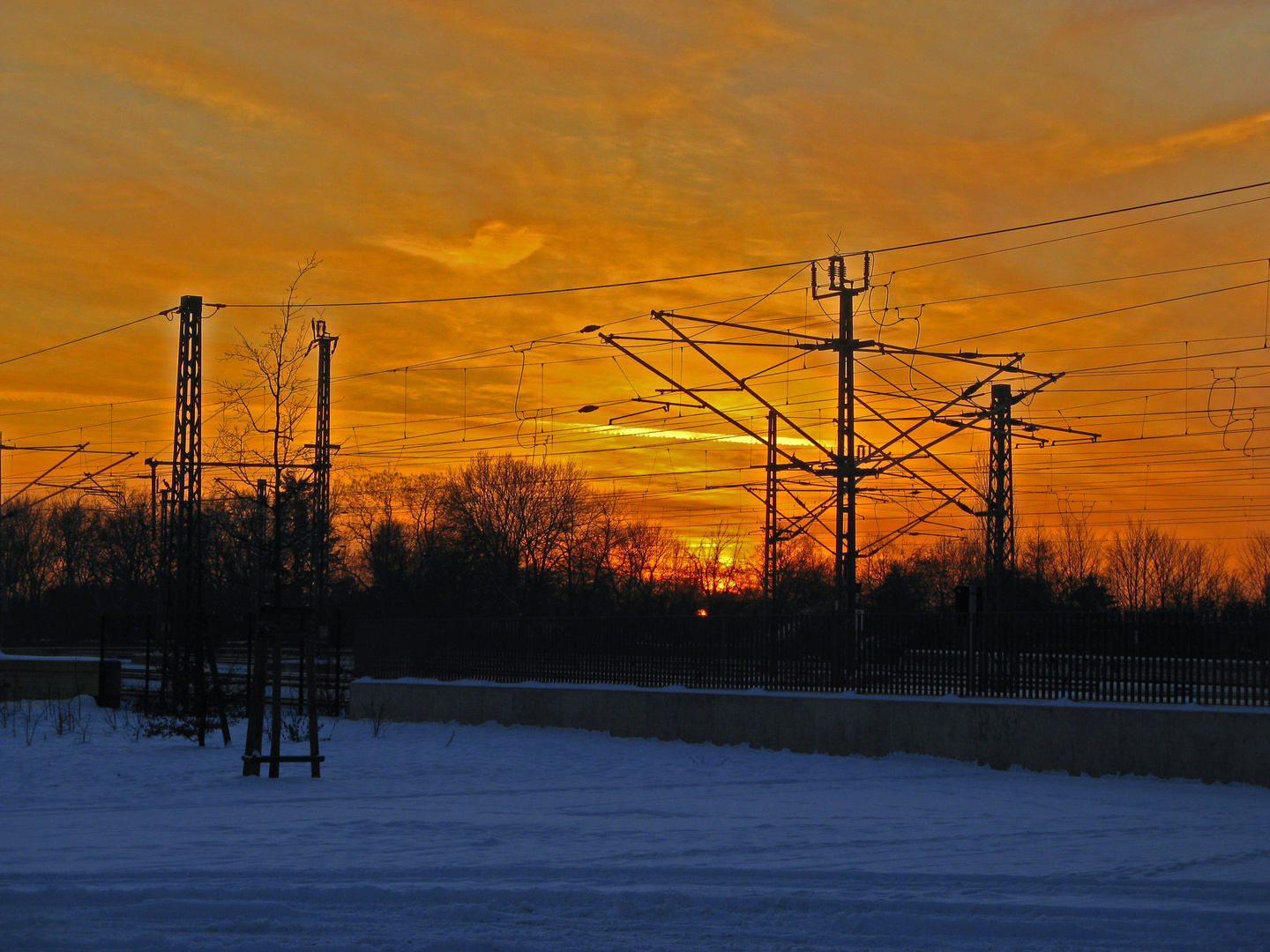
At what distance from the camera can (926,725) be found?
2119cm

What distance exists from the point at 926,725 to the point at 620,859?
36.5ft

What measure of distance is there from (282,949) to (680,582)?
87212mm

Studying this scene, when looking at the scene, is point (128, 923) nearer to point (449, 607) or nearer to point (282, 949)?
point (282, 949)


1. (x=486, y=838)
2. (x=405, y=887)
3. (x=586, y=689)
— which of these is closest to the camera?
(x=405, y=887)

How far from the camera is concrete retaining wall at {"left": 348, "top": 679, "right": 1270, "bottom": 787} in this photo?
18.0m

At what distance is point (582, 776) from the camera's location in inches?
733

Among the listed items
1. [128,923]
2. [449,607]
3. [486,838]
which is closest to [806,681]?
[486,838]

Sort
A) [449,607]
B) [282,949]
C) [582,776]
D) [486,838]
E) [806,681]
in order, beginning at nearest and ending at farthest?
1. [282,949]
2. [486,838]
3. [582,776]
4. [806,681]
5. [449,607]

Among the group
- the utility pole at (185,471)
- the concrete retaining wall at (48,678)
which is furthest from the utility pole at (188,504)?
the concrete retaining wall at (48,678)

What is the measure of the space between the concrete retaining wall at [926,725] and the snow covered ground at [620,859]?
48 cm

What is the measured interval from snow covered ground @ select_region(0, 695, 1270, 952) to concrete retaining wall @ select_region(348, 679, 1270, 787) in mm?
478

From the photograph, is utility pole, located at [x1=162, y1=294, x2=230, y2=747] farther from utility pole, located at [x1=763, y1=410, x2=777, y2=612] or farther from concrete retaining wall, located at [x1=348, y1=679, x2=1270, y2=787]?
utility pole, located at [x1=763, y1=410, x2=777, y2=612]

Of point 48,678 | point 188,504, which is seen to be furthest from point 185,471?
point 48,678

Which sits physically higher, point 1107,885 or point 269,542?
point 269,542
